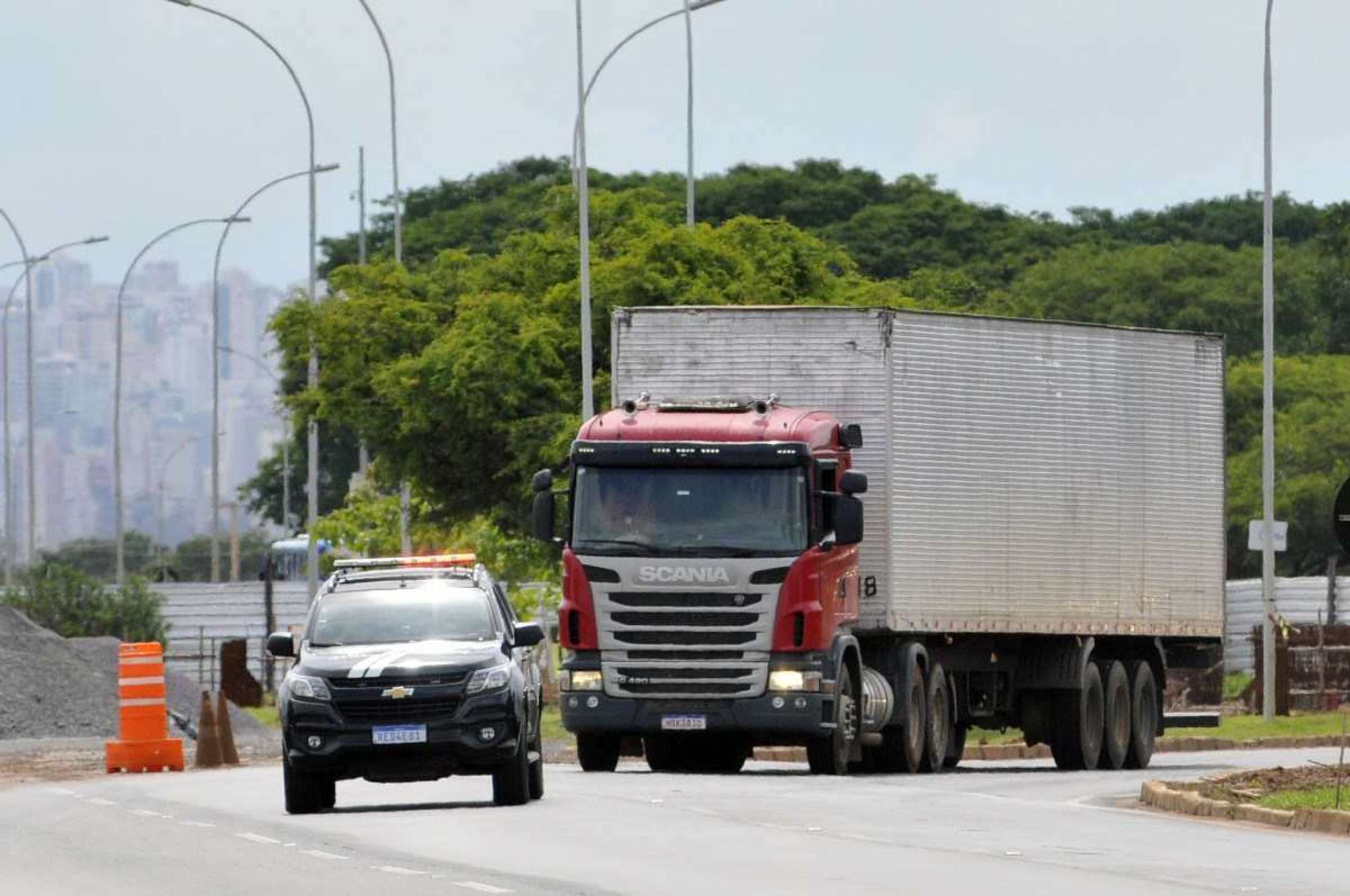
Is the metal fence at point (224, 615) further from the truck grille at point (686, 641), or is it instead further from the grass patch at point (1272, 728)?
the truck grille at point (686, 641)

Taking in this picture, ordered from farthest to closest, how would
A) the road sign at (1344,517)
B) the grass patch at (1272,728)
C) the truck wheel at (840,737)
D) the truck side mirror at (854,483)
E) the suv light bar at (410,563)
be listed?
the grass patch at (1272,728) → the truck wheel at (840,737) → the truck side mirror at (854,483) → the suv light bar at (410,563) → the road sign at (1344,517)

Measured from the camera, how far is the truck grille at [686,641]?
99.6 ft

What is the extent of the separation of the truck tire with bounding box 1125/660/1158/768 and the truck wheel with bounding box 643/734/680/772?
6052 millimetres

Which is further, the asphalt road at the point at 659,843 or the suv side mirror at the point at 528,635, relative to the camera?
the suv side mirror at the point at 528,635

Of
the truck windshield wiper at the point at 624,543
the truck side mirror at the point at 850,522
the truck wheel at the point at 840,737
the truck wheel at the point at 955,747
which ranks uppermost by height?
the truck side mirror at the point at 850,522

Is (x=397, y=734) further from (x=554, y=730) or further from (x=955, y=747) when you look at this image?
(x=554, y=730)

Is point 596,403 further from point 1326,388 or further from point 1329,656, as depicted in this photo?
point 1326,388

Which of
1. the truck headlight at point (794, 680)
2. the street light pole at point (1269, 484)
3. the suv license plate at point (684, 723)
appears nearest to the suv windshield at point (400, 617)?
the suv license plate at point (684, 723)

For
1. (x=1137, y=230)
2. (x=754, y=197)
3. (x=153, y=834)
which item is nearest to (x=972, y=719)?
(x=153, y=834)

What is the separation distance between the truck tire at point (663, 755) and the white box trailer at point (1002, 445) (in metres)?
2.88

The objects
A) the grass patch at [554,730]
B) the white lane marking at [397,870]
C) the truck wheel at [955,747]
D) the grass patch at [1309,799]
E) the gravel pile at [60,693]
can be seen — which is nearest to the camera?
the white lane marking at [397,870]

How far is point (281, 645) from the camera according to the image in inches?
1032

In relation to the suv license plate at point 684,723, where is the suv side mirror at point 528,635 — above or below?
above

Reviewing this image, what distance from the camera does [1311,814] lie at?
78.4 ft
